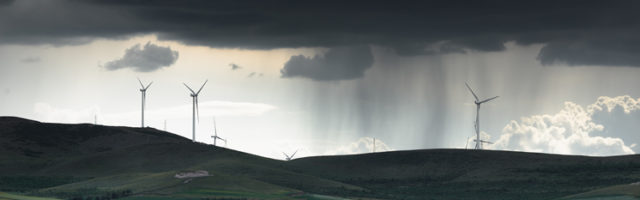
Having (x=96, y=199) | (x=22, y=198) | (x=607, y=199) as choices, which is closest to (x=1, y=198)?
(x=22, y=198)

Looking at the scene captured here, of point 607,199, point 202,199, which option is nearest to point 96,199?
→ point 202,199

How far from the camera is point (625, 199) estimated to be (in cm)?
19312

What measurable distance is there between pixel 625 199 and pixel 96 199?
9850 centimetres

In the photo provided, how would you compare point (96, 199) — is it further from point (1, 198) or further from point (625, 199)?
point (625, 199)

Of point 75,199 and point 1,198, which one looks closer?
point 1,198

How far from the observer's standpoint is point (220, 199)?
199m

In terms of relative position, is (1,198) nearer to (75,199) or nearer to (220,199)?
(75,199)

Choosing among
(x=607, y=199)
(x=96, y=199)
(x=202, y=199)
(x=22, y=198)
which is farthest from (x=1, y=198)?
(x=607, y=199)

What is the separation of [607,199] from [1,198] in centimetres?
11097

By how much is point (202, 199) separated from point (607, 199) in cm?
7663

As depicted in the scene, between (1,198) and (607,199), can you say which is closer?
(1,198)

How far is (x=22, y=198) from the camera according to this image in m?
191

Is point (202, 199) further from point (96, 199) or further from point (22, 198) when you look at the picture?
point (22, 198)

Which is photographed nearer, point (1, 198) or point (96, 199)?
point (1, 198)
